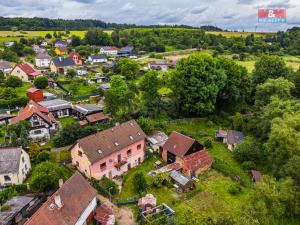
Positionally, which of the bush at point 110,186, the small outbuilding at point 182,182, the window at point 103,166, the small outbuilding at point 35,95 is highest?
the small outbuilding at point 35,95

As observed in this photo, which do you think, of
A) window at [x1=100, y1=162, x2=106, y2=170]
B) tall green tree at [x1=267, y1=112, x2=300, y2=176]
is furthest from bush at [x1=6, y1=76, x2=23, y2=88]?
tall green tree at [x1=267, y1=112, x2=300, y2=176]

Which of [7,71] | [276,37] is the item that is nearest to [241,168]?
[7,71]

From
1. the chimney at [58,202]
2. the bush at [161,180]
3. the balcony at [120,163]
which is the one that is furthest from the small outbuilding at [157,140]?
the chimney at [58,202]

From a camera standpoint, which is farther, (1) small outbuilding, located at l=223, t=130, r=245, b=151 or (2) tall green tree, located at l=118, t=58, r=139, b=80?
(2) tall green tree, located at l=118, t=58, r=139, b=80

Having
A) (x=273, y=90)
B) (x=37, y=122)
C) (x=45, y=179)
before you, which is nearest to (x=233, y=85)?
(x=273, y=90)

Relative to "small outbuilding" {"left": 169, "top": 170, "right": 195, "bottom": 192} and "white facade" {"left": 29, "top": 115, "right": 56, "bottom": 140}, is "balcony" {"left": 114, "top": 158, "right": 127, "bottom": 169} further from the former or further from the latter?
"white facade" {"left": 29, "top": 115, "right": 56, "bottom": 140}

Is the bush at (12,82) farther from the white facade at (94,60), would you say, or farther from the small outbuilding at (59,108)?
the white facade at (94,60)

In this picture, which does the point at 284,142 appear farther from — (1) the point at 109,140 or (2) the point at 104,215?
(2) the point at 104,215
